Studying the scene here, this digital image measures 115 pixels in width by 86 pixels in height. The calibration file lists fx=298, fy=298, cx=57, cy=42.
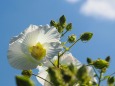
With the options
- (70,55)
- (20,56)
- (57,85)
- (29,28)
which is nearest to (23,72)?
(20,56)

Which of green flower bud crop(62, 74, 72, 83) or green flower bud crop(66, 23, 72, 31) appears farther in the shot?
green flower bud crop(66, 23, 72, 31)

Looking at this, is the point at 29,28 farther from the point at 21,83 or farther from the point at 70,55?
the point at 21,83

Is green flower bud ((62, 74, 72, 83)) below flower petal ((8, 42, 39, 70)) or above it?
below

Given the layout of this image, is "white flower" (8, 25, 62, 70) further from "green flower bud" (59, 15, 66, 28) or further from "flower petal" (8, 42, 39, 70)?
"green flower bud" (59, 15, 66, 28)

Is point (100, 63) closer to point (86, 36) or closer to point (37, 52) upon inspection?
point (37, 52)

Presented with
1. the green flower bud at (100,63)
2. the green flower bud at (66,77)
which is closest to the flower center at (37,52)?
the green flower bud at (100,63)

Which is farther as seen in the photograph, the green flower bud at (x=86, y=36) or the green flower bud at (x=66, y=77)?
the green flower bud at (x=86, y=36)

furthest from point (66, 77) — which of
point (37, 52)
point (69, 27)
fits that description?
point (69, 27)

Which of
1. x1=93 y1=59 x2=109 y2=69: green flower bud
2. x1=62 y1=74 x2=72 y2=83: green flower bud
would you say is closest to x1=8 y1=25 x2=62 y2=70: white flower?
x1=93 y1=59 x2=109 y2=69: green flower bud

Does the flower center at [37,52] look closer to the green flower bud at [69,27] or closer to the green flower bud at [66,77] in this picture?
the green flower bud at [69,27]
